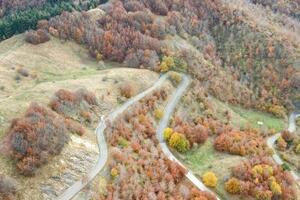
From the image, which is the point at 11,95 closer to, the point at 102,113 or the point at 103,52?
Answer: the point at 102,113

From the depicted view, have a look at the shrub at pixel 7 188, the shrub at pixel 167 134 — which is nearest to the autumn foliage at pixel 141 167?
the shrub at pixel 167 134

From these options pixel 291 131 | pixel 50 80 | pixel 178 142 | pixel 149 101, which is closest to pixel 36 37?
pixel 50 80

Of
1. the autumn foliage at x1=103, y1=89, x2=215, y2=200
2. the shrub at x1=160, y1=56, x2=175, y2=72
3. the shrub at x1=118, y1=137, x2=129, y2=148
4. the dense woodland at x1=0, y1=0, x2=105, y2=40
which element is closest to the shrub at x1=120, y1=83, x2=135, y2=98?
the autumn foliage at x1=103, y1=89, x2=215, y2=200

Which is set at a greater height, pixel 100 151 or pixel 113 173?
pixel 113 173

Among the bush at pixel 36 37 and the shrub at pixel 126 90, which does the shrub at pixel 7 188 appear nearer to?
the shrub at pixel 126 90

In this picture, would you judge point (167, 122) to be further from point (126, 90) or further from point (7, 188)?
point (7, 188)
